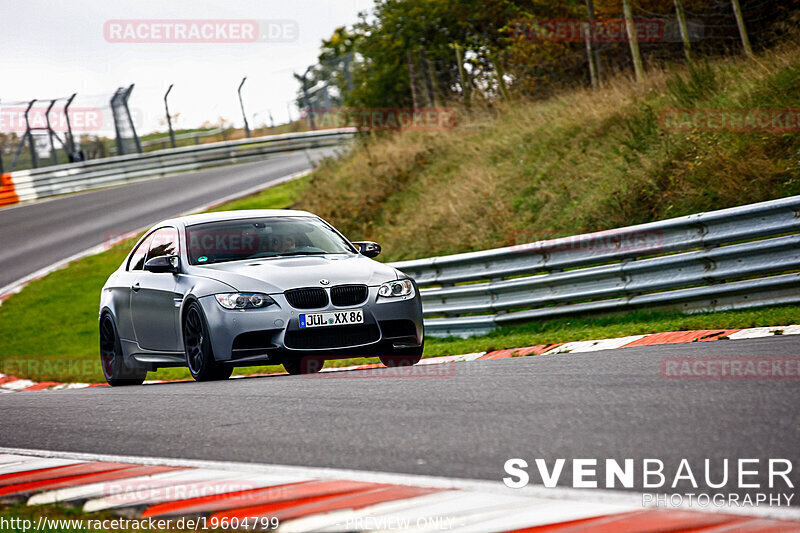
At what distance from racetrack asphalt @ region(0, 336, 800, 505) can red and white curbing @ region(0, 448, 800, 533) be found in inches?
8.2

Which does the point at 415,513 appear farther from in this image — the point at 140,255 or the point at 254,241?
the point at 140,255

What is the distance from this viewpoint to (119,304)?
35.1 feet

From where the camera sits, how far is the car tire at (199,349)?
8.69 m

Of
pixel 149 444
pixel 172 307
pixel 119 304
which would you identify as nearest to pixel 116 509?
pixel 149 444

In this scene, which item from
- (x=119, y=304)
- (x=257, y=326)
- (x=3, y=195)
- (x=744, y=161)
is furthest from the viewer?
(x=3, y=195)

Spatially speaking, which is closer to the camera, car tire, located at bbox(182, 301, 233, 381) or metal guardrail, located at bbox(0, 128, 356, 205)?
car tire, located at bbox(182, 301, 233, 381)

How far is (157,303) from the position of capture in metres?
9.77

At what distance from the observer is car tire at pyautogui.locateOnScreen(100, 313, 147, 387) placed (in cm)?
1075

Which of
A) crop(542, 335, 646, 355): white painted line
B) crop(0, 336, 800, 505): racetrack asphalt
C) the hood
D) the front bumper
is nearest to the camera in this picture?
crop(0, 336, 800, 505): racetrack asphalt

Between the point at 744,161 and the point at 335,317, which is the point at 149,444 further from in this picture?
the point at 744,161

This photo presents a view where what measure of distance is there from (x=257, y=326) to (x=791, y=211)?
16.9ft

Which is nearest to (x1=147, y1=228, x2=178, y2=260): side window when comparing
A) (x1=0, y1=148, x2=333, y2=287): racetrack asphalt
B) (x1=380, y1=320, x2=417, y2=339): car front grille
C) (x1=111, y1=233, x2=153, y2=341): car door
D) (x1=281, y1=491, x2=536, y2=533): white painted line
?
(x1=111, y1=233, x2=153, y2=341): car door

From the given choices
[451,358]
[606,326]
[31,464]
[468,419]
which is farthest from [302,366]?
[468,419]

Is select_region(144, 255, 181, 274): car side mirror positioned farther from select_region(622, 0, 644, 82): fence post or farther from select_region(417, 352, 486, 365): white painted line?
select_region(622, 0, 644, 82): fence post
